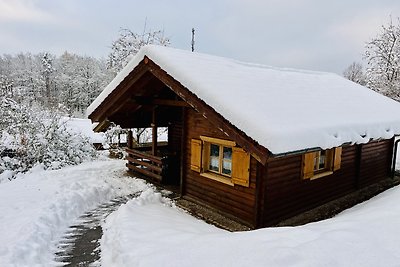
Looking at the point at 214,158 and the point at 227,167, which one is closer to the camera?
the point at 227,167

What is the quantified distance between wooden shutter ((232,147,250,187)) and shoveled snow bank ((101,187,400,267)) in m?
1.43

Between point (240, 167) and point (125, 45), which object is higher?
point (125, 45)

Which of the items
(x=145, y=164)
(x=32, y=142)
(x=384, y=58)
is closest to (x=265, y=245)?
(x=145, y=164)

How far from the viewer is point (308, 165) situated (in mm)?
7562

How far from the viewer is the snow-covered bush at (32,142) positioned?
11141mm

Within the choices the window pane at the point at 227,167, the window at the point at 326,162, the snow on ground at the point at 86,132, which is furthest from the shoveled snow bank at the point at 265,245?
the snow on ground at the point at 86,132

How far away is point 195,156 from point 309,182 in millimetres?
3008

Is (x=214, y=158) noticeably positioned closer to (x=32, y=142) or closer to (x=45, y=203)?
(x=45, y=203)

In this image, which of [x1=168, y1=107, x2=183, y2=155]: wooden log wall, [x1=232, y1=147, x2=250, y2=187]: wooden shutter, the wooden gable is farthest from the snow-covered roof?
[x1=168, y1=107, x2=183, y2=155]: wooden log wall

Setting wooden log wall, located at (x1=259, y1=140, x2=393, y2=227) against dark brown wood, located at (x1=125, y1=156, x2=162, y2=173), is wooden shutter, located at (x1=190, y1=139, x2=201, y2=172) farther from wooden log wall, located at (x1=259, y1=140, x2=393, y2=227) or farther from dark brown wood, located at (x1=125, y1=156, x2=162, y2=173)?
wooden log wall, located at (x1=259, y1=140, x2=393, y2=227)

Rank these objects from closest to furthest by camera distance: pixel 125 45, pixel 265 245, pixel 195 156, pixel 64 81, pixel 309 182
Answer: pixel 265 245 → pixel 309 182 → pixel 195 156 → pixel 125 45 → pixel 64 81

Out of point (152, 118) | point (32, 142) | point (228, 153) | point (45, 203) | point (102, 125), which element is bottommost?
point (45, 203)

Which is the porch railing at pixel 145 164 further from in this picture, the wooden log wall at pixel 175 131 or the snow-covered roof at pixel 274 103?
the snow-covered roof at pixel 274 103

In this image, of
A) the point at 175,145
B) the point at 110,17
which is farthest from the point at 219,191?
the point at 110,17
